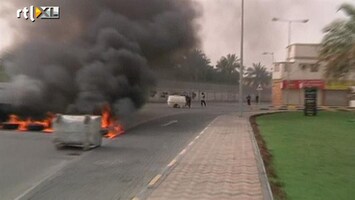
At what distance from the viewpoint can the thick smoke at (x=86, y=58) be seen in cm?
2073

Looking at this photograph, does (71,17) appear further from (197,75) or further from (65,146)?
(197,75)

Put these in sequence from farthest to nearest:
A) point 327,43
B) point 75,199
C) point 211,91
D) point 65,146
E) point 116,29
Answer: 1. point 211,91
2. point 327,43
3. point 116,29
4. point 65,146
5. point 75,199

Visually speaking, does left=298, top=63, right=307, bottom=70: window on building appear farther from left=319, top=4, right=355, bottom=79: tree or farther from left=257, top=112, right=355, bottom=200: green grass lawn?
left=257, top=112, right=355, bottom=200: green grass lawn

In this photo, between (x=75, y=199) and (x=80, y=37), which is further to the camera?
(x=80, y=37)

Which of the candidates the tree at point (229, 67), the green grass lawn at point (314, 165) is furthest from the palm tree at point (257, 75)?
the green grass lawn at point (314, 165)

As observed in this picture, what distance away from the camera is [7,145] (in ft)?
43.7

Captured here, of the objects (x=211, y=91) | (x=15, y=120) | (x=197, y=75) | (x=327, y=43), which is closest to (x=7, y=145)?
(x=15, y=120)

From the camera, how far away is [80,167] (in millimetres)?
9656

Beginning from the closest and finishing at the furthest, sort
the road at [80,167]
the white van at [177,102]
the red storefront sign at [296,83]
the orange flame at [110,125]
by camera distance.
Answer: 1. the road at [80,167]
2. the orange flame at [110,125]
3. the white van at [177,102]
4. the red storefront sign at [296,83]

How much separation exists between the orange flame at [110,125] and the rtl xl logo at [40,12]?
5.80 meters

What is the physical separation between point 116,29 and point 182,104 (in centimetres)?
2220

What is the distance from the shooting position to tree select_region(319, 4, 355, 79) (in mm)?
24359

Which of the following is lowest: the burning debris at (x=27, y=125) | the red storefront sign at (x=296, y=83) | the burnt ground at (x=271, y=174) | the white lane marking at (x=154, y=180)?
the white lane marking at (x=154, y=180)

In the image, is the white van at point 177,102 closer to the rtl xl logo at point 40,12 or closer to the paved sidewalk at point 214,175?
the rtl xl logo at point 40,12
